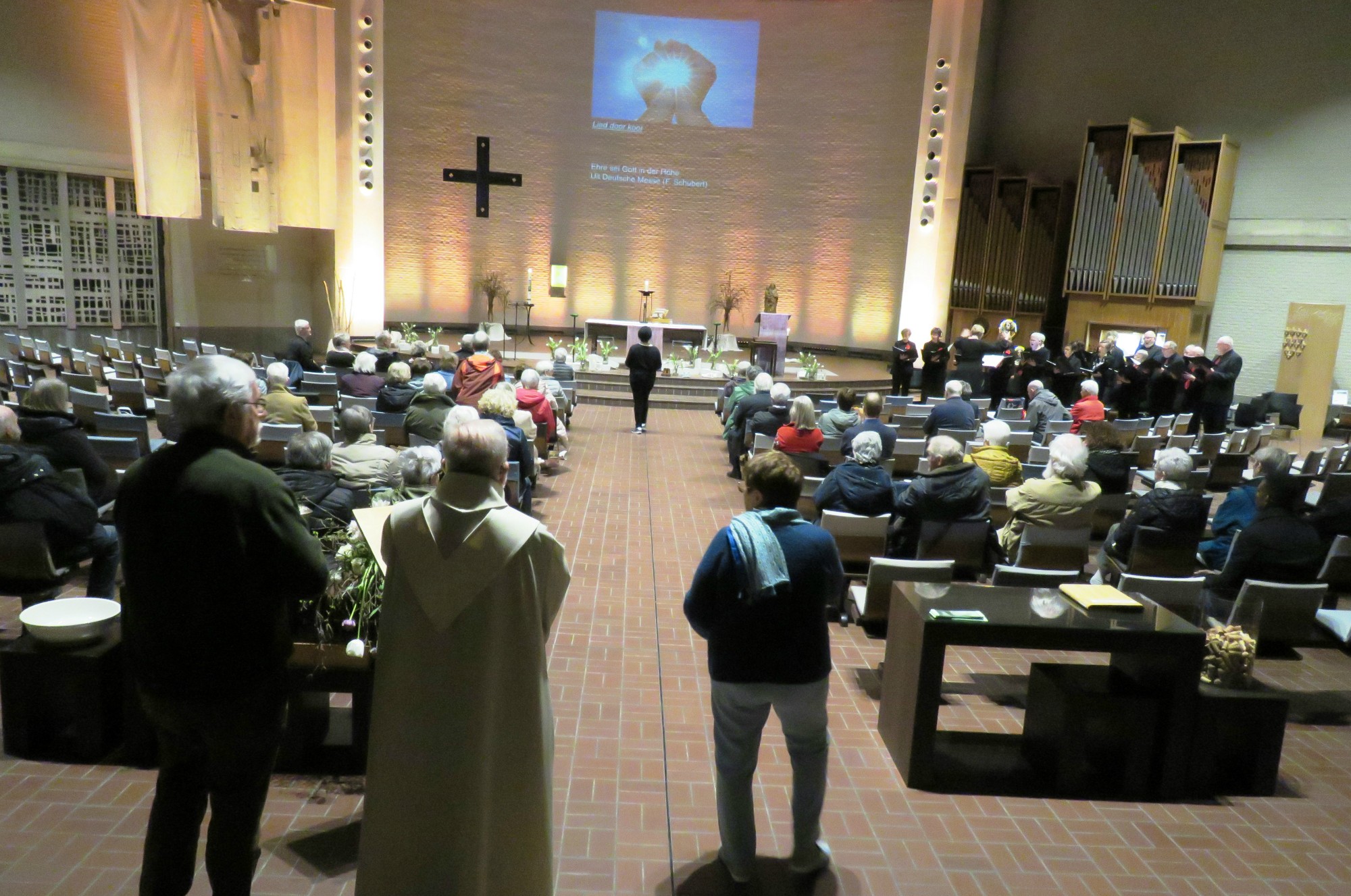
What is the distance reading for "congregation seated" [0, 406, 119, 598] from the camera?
4.35 metres

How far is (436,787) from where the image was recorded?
245cm

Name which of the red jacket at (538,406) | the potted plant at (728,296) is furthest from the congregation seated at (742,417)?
the potted plant at (728,296)

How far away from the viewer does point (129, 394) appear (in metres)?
8.98

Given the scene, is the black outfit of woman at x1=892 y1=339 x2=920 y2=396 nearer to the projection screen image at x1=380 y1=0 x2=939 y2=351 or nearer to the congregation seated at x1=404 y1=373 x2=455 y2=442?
the projection screen image at x1=380 y1=0 x2=939 y2=351

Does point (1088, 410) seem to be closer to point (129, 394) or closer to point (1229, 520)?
point (1229, 520)

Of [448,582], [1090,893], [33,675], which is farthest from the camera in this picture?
[33,675]

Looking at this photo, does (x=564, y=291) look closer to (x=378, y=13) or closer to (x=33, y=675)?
(x=378, y=13)

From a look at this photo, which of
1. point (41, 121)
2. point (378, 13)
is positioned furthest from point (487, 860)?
point (378, 13)

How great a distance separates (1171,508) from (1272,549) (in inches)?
20.3

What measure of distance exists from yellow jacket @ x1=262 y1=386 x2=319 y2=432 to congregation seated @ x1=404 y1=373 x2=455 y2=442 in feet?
2.37

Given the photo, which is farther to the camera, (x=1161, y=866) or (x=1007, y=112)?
(x=1007, y=112)

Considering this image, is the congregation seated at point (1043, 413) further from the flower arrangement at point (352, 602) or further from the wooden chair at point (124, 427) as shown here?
the wooden chair at point (124, 427)

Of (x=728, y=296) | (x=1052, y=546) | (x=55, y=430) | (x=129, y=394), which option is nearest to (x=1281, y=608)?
(x=1052, y=546)

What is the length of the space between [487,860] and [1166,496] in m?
4.35
